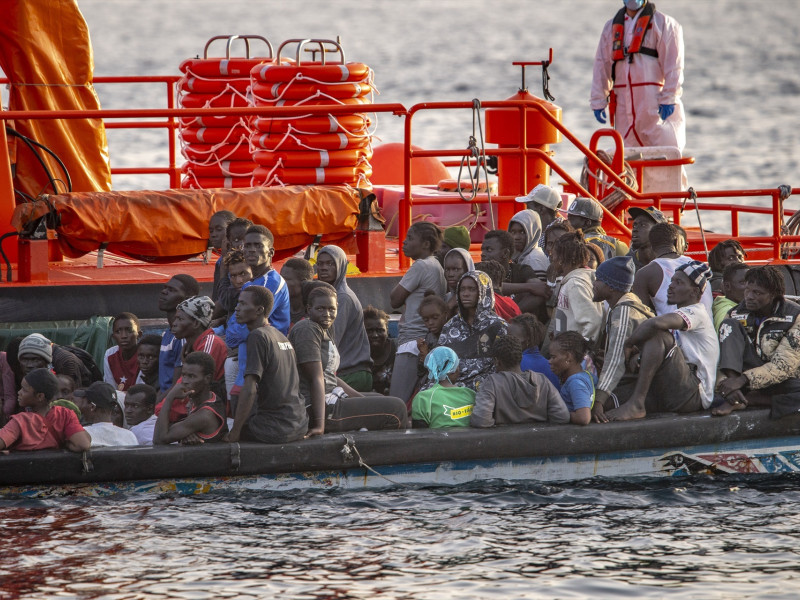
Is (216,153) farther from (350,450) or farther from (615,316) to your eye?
(615,316)

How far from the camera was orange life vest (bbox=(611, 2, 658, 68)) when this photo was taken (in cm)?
1353

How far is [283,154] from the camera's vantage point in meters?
11.6

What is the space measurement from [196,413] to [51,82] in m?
3.92

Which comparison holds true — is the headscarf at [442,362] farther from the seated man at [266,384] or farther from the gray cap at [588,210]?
the gray cap at [588,210]

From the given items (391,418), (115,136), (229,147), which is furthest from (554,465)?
(115,136)

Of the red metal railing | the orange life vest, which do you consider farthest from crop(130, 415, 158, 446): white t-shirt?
the orange life vest

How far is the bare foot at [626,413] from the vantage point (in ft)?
29.9

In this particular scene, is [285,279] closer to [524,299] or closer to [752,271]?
[524,299]

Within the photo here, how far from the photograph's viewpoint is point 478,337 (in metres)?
9.09

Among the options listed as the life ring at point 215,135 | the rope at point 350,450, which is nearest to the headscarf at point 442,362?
the rope at point 350,450

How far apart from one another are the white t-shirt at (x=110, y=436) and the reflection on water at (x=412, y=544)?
36cm

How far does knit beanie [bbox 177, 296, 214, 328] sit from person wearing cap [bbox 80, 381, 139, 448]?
675mm

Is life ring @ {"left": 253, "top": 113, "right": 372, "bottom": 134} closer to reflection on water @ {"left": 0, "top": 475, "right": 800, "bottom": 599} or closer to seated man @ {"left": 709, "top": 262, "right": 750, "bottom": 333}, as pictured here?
seated man @ {"left": 709, "top": 262, "right": 750, "bottom": 333}

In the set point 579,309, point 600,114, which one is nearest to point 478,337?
point 579,309
